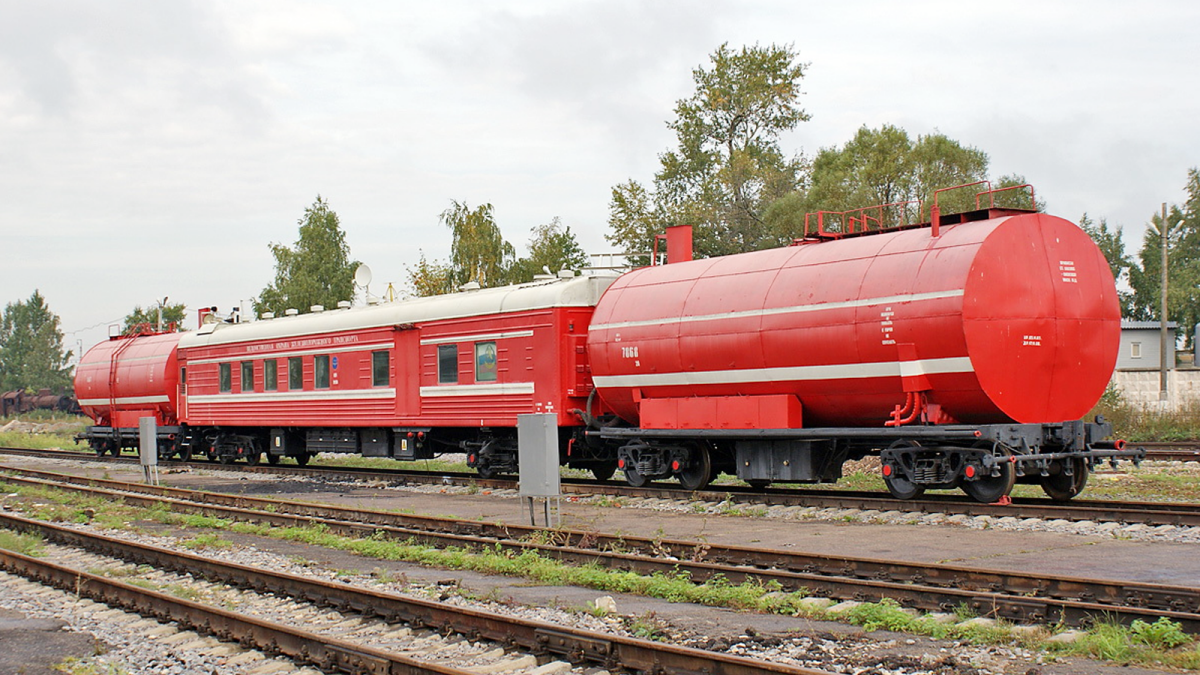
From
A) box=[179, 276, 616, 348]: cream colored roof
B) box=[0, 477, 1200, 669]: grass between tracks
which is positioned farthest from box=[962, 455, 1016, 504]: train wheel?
box=[179, 276, 616, 348]: cream colored roof

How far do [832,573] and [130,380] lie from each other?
30.5 meters

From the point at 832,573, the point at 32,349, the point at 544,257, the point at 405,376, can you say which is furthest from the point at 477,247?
the point at 32,349

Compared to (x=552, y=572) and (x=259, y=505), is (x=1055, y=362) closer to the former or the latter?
(x=552, y=572)

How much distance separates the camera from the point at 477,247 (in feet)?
177

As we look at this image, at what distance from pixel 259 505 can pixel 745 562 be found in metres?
10.2

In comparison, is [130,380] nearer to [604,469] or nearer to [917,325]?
[604,469]

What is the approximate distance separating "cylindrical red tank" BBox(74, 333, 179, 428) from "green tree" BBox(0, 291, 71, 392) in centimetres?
9529

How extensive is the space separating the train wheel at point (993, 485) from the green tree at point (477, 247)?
3976cm

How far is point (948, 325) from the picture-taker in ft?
45.1

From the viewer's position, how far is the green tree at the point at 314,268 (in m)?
67.9

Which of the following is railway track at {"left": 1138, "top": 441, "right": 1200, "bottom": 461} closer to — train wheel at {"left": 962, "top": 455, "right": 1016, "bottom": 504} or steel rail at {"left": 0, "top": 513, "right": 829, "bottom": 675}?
train wheel at {"left": 962, "top": 455, "right": 1016, "bottom": 504}

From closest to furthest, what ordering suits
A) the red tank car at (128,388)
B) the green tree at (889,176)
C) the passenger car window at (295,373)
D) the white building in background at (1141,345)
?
the passenger car window at (295,373) < the red tank car at (128,388) < the green tree at (889,176) < the white building in background at (1141,345)

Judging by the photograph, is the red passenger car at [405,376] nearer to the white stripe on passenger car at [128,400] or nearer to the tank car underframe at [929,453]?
the white stripe on passenger car at [128,400]

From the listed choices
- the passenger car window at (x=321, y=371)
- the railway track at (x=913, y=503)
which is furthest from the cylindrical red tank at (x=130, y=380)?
the railway track at (x=913, y=503)
